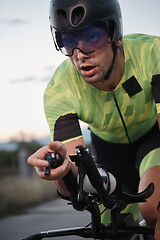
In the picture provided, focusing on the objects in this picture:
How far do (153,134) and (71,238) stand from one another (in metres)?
3.17

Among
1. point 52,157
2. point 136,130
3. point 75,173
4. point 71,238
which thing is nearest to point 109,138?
point 136,130

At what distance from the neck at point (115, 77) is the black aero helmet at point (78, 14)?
224 mm

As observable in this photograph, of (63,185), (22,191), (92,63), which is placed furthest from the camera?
(22,191)

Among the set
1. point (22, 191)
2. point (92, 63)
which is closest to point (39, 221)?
point (22, 191)

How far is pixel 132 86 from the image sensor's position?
3.74 meters

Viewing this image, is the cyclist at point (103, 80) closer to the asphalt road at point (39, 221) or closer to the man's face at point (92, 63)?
the man's face at point (92, 63)

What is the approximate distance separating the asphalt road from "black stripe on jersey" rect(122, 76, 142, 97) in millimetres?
3780

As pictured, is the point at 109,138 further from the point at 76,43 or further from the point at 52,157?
the point at 52,157

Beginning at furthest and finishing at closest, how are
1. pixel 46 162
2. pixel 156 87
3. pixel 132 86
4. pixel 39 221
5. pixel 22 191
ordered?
pixel 22 191, pixel 39 221, pixel 132 86, pixel 156 87, pixel 46 162

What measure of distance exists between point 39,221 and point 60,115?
5821mm

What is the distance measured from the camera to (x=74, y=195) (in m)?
2.94

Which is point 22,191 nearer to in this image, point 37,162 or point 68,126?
point 68,126

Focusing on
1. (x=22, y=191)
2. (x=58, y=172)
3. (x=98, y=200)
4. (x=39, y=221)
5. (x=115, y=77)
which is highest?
(x=115, y=77)

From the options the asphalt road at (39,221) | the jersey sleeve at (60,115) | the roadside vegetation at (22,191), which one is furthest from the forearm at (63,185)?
the roadside vegetation at (22,191)
